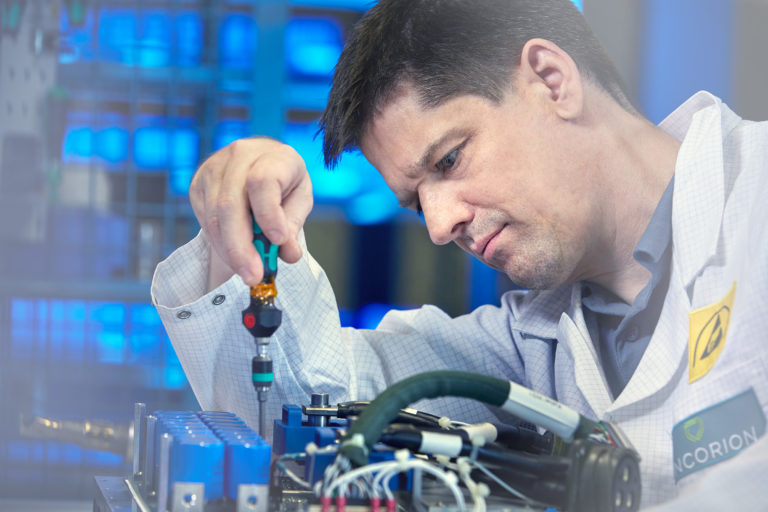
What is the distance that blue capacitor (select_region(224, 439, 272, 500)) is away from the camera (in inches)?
25.4

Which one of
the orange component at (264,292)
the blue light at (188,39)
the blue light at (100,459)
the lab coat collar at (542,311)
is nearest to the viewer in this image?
the orange component at (264,292)

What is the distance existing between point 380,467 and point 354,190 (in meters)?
1.87

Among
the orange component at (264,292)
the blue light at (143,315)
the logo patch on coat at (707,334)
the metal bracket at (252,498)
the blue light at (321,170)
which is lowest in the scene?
the metal bracket at (252,498)

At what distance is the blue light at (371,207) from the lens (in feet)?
7.89

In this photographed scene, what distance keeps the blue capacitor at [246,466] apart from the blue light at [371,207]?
178 centimetres

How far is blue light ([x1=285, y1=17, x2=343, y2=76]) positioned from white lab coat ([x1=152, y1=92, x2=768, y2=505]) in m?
1.15

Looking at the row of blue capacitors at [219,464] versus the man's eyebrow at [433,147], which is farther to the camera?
the man's eyebrow at [433,147]

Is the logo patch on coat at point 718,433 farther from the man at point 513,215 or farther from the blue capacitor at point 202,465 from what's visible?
the blue capacitor at point 202,465

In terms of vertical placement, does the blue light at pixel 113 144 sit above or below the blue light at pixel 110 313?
above

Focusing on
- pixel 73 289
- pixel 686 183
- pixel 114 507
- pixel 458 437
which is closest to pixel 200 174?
pixel 114 507

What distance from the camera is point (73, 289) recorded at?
7.17ft

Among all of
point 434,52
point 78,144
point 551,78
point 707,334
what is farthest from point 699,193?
point 78,144

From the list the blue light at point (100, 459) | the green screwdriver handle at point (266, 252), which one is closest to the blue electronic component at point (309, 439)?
the green screwdriver handle at point (266, 252)

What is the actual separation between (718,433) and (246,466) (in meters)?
0.51
